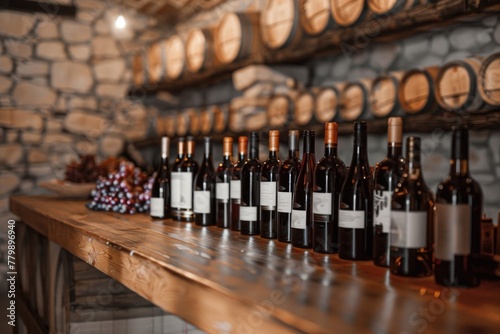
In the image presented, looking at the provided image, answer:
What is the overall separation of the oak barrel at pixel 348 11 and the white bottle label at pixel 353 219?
5.06 ft

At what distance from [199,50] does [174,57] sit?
20.1 inches

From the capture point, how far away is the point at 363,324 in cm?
67

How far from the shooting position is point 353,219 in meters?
1.15

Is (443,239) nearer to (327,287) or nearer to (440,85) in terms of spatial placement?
(327,287)

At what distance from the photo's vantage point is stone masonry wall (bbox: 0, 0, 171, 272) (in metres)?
4.66

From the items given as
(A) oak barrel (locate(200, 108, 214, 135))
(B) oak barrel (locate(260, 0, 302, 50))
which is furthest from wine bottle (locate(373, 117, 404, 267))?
(A) oak barrel (locate(200, 108, 214, 135))

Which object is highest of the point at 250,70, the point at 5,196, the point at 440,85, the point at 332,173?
the point at 250,70

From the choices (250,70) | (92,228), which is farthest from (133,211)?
(250,70)

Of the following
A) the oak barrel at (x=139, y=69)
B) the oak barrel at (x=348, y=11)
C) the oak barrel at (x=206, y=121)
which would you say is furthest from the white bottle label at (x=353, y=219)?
the oak barrel at (x=139, y=69)

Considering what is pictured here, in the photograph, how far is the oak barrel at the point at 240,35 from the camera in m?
3.34

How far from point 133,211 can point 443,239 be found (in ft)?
5.19

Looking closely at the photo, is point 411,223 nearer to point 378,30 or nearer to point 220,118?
point 378,30

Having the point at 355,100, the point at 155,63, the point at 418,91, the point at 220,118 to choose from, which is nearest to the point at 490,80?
the point at 418,91

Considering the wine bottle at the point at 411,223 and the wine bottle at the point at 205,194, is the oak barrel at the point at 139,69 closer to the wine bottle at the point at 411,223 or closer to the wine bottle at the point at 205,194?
the wine bottle at the point at 205,194
